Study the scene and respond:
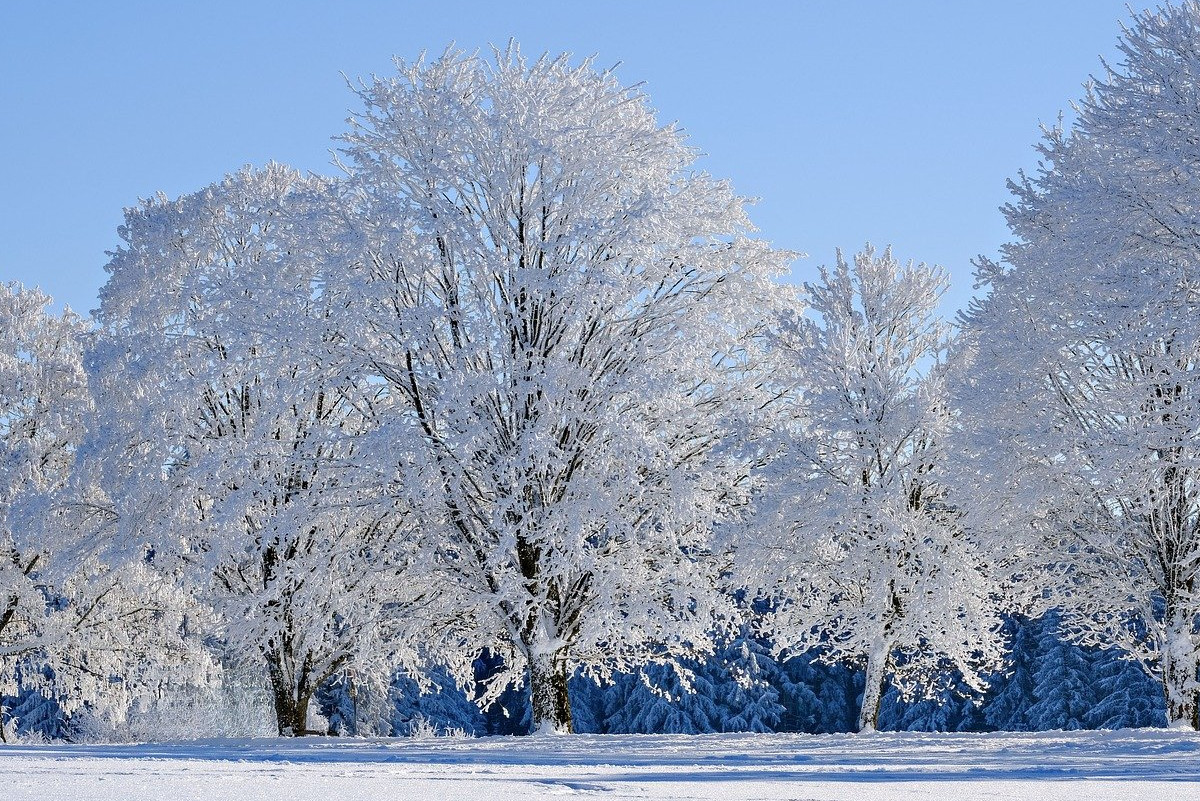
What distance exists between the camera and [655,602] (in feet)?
46.1

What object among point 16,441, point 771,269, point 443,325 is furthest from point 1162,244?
point 16,441

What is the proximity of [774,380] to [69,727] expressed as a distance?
33.7 meters

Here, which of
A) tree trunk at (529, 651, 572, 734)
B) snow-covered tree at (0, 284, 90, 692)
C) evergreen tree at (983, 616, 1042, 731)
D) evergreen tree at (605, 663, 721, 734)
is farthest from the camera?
evergreen tree at (983, 616, 1042, 731)

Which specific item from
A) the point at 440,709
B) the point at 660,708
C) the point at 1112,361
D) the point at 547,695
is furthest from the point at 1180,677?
the point at 440,709

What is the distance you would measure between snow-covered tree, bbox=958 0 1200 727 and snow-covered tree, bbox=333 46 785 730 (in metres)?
3.84

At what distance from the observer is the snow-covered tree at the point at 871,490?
58.3 feet

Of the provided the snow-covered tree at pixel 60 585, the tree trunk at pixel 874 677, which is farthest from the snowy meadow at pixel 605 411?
the snow-covered tree at pixel 60 585

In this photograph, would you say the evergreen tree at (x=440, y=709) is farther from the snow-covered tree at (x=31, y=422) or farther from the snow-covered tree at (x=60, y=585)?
the snow-covered tree at (x=31, y=422)

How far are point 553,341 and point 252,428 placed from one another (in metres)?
4.99

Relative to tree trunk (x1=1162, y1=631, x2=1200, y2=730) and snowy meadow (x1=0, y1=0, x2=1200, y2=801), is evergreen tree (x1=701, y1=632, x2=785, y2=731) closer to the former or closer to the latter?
snowy meadow (x1=0, y1=0, x2=1200, y2=801)

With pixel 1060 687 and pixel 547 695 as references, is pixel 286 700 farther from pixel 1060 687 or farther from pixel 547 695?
pixel 1060 687

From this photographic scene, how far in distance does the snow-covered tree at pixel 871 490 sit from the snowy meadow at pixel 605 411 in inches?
2.9

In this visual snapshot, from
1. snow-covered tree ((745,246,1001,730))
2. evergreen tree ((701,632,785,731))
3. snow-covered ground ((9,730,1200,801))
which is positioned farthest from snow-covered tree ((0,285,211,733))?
evergreen tree ((701,632,785,731))

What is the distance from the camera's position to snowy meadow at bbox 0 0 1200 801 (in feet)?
45.8
